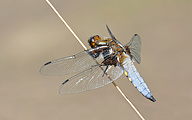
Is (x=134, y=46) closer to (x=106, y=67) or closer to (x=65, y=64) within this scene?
(x=106, y=67)

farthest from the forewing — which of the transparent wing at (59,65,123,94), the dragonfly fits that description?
the transparent wing at (59,65,123,94)

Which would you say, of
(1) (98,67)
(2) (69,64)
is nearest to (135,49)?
(1) (98,67)

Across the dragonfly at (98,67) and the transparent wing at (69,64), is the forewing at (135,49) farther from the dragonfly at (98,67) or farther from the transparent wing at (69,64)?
the transparent wing at (69,64)

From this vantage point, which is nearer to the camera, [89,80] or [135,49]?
[89,80]

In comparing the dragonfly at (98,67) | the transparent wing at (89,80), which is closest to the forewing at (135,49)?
the dragonfly at (98,67)

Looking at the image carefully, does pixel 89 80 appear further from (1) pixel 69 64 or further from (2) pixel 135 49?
(2) pixel 135 49

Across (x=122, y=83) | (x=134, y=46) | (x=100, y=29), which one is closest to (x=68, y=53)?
(x=100, y=29)
